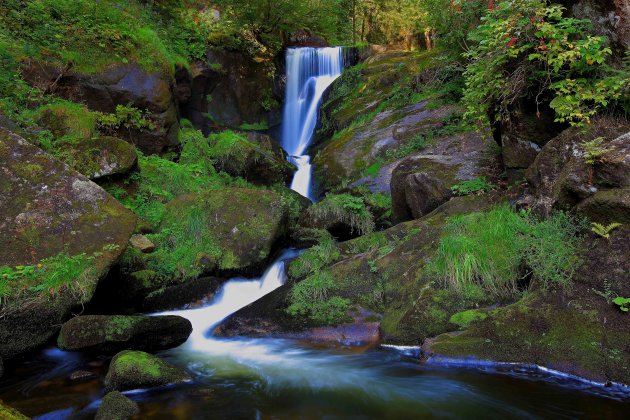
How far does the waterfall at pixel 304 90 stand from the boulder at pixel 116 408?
10383mm

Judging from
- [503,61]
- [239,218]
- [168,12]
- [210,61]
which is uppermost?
[168,12]

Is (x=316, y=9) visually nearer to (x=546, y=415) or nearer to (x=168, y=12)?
(x=168, y=12)

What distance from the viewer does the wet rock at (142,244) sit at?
7.38m

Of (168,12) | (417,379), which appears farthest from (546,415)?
(168,12)

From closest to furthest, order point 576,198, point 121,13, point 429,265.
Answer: point 576,198 < point 429,265 < point 121,13

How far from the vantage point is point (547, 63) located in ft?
17.9

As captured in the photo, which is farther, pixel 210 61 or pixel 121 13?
pixel 210 61

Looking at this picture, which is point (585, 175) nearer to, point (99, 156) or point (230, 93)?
point (99, 156)

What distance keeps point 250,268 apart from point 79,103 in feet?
20.0

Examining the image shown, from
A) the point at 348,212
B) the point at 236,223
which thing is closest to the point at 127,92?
the point at 236,223

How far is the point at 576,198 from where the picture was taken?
16.6ft

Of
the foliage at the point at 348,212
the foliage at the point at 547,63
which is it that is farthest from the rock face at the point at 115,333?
the foliage at the point at 547,63

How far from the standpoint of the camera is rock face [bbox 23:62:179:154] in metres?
10.0

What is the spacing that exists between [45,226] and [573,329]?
654 cm
